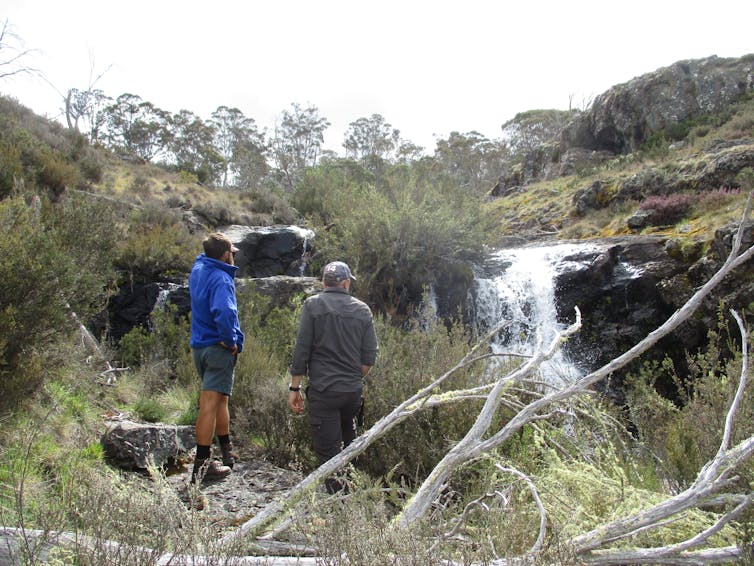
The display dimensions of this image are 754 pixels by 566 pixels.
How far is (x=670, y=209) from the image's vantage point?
47.8 feet

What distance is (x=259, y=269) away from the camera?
12609 millimetres

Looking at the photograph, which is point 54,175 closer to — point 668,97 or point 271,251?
point 271,251

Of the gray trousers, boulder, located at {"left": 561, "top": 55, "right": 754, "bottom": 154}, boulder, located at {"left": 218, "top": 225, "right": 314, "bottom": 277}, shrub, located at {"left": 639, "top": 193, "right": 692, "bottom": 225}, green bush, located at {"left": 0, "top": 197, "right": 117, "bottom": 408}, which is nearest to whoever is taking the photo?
the gray trousers

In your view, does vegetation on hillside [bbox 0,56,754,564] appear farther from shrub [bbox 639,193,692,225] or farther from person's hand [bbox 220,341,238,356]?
person's hand [bbox 220,341,238,356]

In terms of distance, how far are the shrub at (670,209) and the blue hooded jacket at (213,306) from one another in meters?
14.2

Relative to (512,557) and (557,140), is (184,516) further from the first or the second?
(557,140)

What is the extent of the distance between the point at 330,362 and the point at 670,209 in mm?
14372

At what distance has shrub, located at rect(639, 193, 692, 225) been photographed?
1435 cm


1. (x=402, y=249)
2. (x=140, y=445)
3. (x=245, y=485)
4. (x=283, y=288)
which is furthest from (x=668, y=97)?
(x=140, y=445)

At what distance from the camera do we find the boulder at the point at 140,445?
363 centimetres

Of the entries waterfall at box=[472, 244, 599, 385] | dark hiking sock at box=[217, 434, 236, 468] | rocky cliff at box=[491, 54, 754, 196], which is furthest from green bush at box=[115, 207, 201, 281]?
rocky cliff at box=[491, 54, 754, 196]

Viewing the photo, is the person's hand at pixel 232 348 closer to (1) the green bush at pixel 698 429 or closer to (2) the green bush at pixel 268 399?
(2) the green bush at pixel 268 399

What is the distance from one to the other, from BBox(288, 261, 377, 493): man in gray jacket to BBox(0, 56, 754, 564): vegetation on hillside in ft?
1.59

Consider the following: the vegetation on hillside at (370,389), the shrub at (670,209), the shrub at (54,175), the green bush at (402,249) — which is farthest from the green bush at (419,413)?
the shrub at (670,209)
